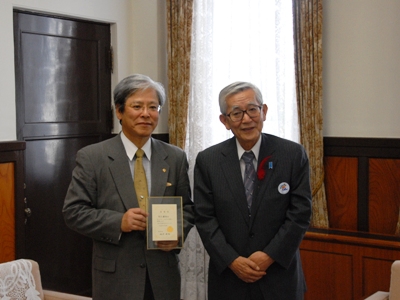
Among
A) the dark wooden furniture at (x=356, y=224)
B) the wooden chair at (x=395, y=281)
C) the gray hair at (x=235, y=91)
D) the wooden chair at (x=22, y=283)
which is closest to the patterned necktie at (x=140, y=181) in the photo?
the gray hair at (x=235, y=91)

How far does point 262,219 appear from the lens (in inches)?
90.4

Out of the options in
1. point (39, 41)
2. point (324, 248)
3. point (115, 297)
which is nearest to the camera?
point (115, 297)

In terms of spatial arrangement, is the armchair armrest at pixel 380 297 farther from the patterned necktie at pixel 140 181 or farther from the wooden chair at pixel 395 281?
the patterned necktie at pixel 140 181

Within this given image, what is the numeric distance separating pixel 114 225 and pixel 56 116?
2.14 meters

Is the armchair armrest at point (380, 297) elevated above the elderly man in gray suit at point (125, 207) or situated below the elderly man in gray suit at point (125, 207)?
below

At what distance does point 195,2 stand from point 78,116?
1.29 meters

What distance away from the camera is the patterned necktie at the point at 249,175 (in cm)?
234

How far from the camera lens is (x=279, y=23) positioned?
4043mm

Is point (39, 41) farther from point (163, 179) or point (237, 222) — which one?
point (237, 222)

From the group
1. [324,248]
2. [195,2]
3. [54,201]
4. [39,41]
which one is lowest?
[324,248]

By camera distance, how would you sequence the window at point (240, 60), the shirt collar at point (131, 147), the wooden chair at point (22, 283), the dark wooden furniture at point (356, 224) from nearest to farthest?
the shirt collar at point (131, 147), the wooden chair at point (22, 283), the dark wooden furniture at point (356, 224), the window at point (240, 60)

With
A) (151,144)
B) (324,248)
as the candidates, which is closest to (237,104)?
(151,144)

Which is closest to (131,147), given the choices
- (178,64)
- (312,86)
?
(312,86)

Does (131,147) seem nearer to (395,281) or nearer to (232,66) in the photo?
(395,281)
